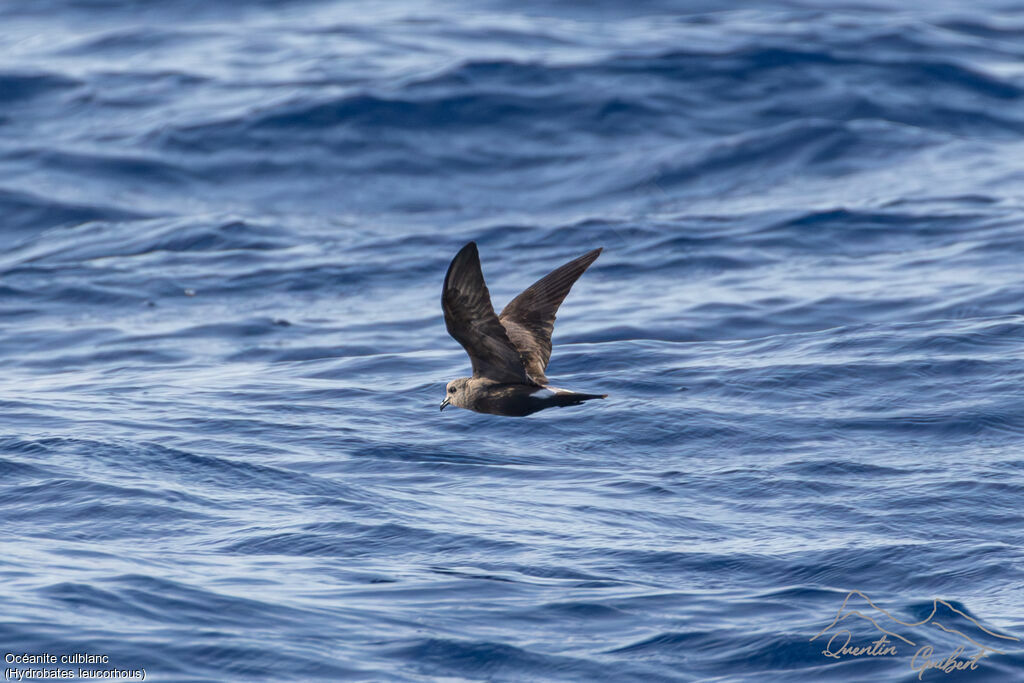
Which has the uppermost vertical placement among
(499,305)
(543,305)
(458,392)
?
(543,305)

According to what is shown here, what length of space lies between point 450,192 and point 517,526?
10318mm

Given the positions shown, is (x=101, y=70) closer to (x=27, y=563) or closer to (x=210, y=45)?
(x=210, y=45)

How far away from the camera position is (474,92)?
19516mm

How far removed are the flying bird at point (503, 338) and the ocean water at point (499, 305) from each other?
87 centimetres

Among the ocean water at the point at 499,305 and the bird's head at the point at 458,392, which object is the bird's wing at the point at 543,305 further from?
the ocean water at the point at 499,305

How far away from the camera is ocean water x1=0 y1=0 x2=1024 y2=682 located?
698cm

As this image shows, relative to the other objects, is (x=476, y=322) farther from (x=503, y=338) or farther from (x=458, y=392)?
(x=458, y=392)

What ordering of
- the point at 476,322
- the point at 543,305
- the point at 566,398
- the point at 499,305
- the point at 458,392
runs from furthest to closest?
1. the point at 499,305
2. the point at 543,305
3. the point at 458,392
4. the point at 566,398
5. the point at 476,322

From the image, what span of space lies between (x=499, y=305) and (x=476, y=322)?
623 centimetres

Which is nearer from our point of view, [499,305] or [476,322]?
[476,322]

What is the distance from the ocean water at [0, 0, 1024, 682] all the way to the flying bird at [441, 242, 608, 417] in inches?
34.4

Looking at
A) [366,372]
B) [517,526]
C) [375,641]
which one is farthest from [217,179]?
[375,641]

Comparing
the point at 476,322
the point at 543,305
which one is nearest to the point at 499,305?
the point at 543,305

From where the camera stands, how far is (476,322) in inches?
289
